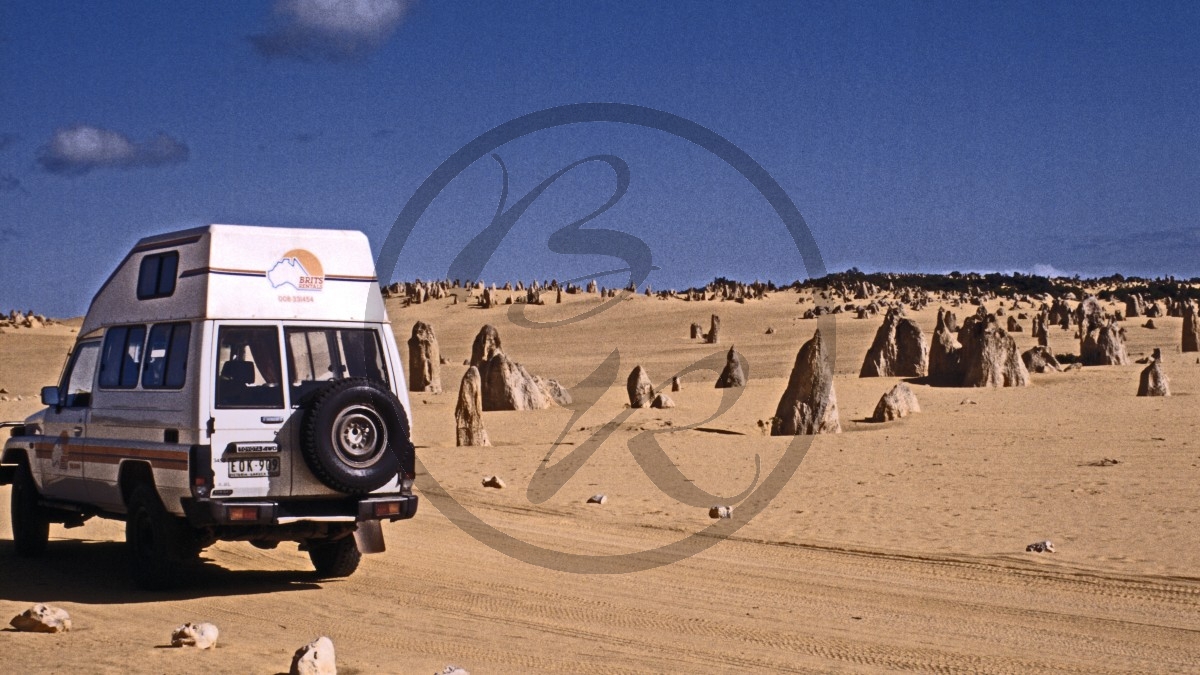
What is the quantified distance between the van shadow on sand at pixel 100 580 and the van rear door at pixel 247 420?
127 cm

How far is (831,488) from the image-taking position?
703 inches

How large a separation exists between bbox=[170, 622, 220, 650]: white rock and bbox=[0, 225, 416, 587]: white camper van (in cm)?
158

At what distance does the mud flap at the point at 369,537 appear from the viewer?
1095 cm

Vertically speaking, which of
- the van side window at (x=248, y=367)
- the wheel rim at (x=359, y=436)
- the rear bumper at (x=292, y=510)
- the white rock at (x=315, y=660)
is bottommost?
the white rock at (x=315, y=660)

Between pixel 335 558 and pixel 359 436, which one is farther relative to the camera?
pixel 335 558

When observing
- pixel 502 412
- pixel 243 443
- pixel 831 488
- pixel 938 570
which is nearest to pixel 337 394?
pixel 243 443

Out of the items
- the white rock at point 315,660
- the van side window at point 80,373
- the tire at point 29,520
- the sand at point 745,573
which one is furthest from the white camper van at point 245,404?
the white rock at point 315,660

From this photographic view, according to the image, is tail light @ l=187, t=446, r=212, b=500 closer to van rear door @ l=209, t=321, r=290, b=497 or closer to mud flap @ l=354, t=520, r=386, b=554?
van rear door @ l=209, t=321, r=290, b=497

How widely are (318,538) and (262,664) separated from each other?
9.12ft

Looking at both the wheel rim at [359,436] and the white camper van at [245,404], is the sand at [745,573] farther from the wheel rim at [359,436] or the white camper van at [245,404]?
the wheel rim at [359,436]

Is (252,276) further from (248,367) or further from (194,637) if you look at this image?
(194,637)

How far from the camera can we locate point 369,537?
11.0m

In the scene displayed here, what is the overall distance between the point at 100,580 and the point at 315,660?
16.0 feet

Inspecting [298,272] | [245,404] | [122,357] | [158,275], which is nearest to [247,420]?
[245,404]
